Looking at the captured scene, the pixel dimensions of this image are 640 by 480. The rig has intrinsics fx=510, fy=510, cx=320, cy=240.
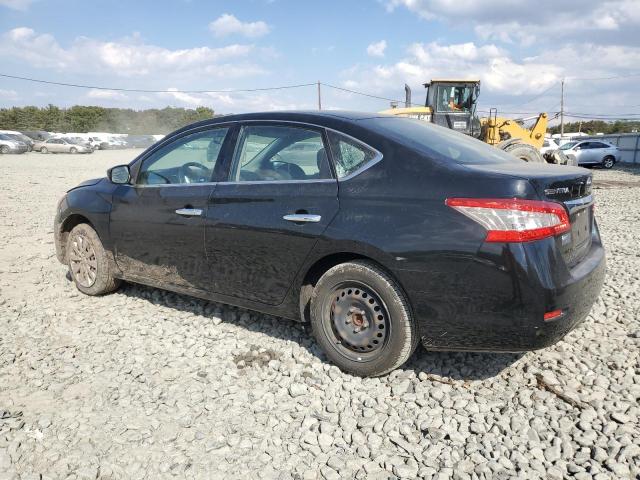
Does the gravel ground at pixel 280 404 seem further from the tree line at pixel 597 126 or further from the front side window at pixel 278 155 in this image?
the tree line at pixel 597 126

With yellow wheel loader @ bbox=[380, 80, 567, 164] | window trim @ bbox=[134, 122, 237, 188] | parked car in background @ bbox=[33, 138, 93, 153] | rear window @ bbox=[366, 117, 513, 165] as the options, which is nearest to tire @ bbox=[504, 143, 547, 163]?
yellow wheel loader @ bbox=[380, 80, 567, 164]

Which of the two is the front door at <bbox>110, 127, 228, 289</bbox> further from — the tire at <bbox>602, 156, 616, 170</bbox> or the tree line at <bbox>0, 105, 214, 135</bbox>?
the tree line at <bbox>0, 105, 214, 135</bbox>

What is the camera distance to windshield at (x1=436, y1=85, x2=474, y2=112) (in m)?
16.6

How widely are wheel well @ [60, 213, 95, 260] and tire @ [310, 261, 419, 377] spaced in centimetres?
281

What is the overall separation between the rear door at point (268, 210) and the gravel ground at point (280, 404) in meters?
0.56

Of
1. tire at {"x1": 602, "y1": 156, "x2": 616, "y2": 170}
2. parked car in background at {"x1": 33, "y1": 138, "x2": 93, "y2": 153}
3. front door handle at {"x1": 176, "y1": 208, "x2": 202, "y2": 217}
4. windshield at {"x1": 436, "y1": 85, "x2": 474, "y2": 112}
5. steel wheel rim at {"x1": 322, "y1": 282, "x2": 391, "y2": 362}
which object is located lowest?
steel wheel rim at {"x1": 322, "y1": 282, "x2": 391, "y2": 362}

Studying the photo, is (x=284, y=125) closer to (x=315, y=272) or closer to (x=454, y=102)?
(x=315, y=272)

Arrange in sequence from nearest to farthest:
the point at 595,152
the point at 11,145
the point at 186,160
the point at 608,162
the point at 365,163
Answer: the point at 365,163
the point at 186,160
the point at 595,152
the point at 608,162
the point at 11,145

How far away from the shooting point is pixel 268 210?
11.5ft

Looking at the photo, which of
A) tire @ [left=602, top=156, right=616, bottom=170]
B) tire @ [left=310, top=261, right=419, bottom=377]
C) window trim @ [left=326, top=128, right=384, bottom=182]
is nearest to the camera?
tire @ [left=310, top=261, right=419, bottom=377]

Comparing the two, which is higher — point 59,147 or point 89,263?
point 59,147

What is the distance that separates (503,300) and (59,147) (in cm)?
4478

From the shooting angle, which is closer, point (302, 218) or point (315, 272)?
point (302, 218)

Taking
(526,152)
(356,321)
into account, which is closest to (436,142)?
(356,321)
